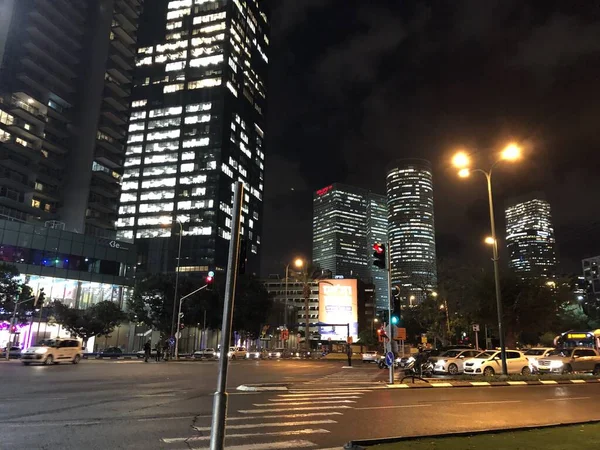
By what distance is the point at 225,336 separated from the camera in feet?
18.1

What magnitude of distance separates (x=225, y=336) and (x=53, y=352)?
33.2m

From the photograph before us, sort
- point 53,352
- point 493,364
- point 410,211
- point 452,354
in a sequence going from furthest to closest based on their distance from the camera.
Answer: point 410,211, point 53,352, point 452,354, point 493,364

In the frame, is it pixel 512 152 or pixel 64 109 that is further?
pixel 64 109

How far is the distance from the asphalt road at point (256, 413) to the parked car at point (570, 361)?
1206 cm

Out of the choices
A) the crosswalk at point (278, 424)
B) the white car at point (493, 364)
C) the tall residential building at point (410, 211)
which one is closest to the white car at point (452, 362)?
the white car at point (493, 364)

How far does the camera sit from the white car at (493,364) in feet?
90.1

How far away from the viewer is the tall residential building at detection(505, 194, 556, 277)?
44.6m

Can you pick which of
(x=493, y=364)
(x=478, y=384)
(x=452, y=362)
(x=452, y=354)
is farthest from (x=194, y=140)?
(x=478, y=384)

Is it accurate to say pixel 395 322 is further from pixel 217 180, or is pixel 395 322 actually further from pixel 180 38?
pixel 180 38

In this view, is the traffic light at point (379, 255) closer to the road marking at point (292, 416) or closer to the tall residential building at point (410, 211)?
the road marking at point (292, 416)

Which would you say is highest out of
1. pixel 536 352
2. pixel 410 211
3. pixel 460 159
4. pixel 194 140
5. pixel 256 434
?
pixel 194 140

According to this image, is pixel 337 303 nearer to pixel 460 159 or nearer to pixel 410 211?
pixel 460 159

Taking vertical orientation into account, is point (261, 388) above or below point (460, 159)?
below

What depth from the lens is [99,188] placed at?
3799 inches
